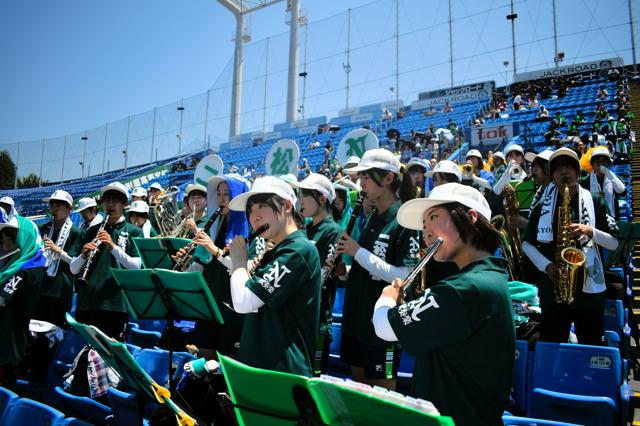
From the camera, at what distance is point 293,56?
1294 inches

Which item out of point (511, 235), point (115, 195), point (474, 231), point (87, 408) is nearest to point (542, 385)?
point (474, 231)

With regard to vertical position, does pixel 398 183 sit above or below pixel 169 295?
above

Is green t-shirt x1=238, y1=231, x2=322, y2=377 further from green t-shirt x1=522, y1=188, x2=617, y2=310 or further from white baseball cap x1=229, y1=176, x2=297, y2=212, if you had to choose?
green t-shirt x1=522, y1=188, x2=617, y2=310

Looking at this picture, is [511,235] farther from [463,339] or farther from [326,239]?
[463,339]

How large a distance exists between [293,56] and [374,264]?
104 feet

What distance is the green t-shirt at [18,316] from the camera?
4.51 m

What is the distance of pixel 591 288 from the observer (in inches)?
146

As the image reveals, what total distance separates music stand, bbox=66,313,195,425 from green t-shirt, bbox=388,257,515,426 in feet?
4.00

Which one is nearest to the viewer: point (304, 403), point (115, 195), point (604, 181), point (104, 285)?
point (304, 403)

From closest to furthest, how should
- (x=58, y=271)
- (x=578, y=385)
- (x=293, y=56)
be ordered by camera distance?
(x=578, y=385), (x=58, y=271), (x=293, y=56)

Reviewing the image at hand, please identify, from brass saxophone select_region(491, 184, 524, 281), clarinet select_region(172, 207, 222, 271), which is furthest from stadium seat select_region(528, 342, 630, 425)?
clarinet select_region(172, 207, 222, 271)

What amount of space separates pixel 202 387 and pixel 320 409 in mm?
1796

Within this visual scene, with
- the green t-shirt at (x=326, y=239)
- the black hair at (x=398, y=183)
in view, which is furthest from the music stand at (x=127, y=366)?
the black hair at (x=398, y=183)

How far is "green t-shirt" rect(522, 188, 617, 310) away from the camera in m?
3.72
